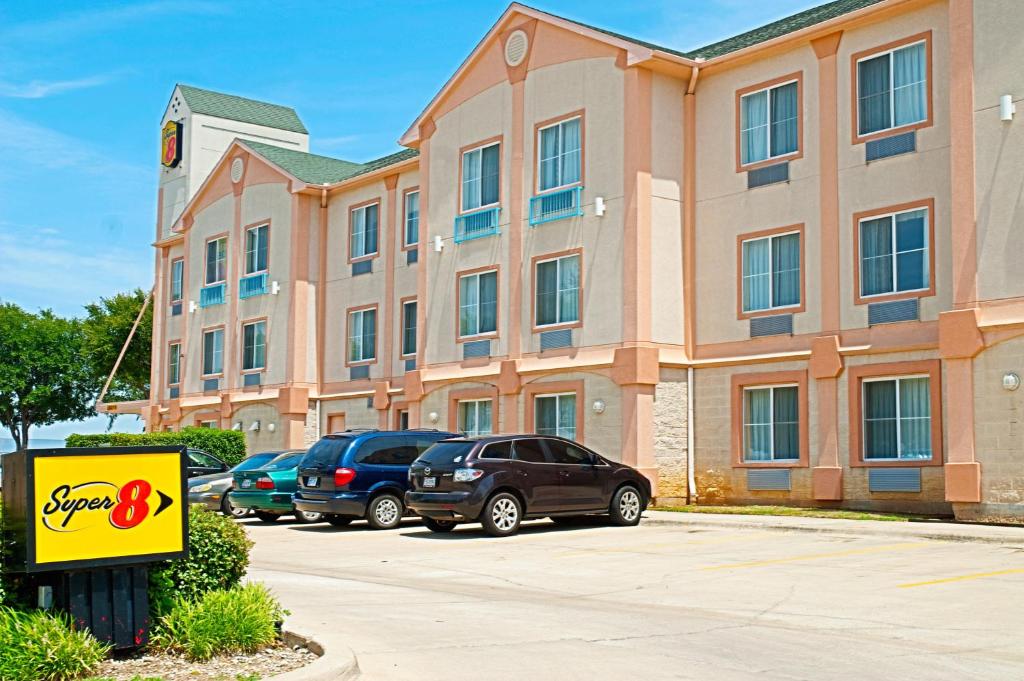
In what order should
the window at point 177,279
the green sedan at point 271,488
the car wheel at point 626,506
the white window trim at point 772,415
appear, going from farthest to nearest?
the window at point 177,279, the white window trim at point 772,415, the green sedan at point 271,488, the car wheel at point 626,506

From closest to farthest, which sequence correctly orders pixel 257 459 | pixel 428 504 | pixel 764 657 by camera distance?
1. pixel 764 657
2. pixel 428 504
3. pixel 257 459

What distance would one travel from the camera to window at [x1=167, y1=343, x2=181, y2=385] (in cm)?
4538

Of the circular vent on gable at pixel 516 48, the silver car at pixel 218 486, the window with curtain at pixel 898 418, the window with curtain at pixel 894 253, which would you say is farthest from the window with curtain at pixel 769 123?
the silver car at pixel 218 486

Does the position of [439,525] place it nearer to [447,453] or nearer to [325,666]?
[447,453]

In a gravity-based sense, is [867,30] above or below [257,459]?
above

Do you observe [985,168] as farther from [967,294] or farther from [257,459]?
[257,459]

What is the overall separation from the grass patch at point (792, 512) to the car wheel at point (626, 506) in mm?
2915

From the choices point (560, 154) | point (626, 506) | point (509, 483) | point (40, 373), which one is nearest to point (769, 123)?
point (560, 154)

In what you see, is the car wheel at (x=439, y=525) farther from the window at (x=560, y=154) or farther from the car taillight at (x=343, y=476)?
the window at (x=560, y=154)

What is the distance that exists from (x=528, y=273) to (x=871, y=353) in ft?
28.2

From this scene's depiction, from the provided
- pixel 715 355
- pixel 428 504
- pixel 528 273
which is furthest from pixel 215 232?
pixel 428 504

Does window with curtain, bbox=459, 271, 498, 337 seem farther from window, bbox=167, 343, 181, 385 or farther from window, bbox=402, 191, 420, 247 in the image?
window, bbox=167, 343, 181, 385

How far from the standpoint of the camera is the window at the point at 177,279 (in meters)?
45.8

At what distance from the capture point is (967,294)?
67.7ft
